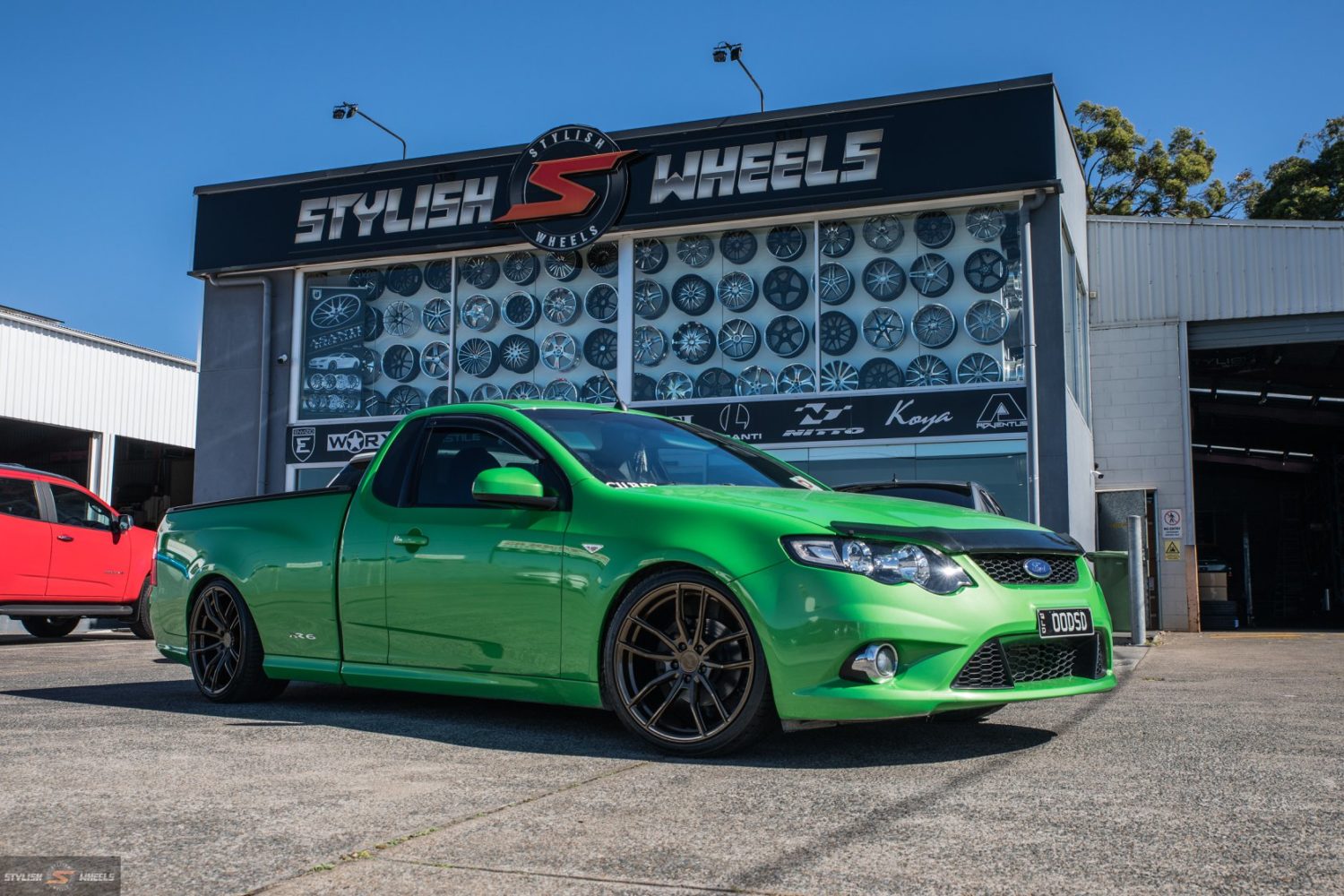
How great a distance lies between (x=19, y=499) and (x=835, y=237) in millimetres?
10002

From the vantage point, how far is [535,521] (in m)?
5.39

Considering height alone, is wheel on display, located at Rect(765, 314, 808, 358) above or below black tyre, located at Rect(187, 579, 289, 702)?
above

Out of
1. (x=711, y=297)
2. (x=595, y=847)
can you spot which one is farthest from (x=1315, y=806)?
(x=711, y=297)

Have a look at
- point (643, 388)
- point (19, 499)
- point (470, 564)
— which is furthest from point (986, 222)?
point (470, 564)

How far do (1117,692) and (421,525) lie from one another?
4183mm

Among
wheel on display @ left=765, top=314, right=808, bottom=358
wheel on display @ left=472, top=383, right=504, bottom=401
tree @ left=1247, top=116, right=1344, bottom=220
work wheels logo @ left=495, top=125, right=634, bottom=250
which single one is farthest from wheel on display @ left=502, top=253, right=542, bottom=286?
tree @ left=1247, top=116, right=1344, bottom=220

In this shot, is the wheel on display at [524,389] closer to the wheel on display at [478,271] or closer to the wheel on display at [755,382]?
the wheel on display at [478,271]

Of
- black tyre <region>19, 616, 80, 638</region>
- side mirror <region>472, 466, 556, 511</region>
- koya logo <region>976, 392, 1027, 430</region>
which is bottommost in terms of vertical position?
black tyre <region>19, 616, 80, 638</region>

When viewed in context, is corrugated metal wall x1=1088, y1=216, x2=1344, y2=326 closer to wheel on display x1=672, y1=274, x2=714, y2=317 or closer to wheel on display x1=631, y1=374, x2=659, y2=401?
wheel on display x1=672, y1=274, x2=714, y2=317

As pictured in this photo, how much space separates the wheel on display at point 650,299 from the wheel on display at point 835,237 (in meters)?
2.24

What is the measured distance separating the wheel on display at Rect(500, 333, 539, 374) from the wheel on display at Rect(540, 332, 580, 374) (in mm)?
173

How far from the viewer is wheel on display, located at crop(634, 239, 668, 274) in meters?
17.3

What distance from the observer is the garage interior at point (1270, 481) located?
2330 centimetres

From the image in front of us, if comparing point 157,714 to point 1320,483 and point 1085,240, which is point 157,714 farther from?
point 1320,483
